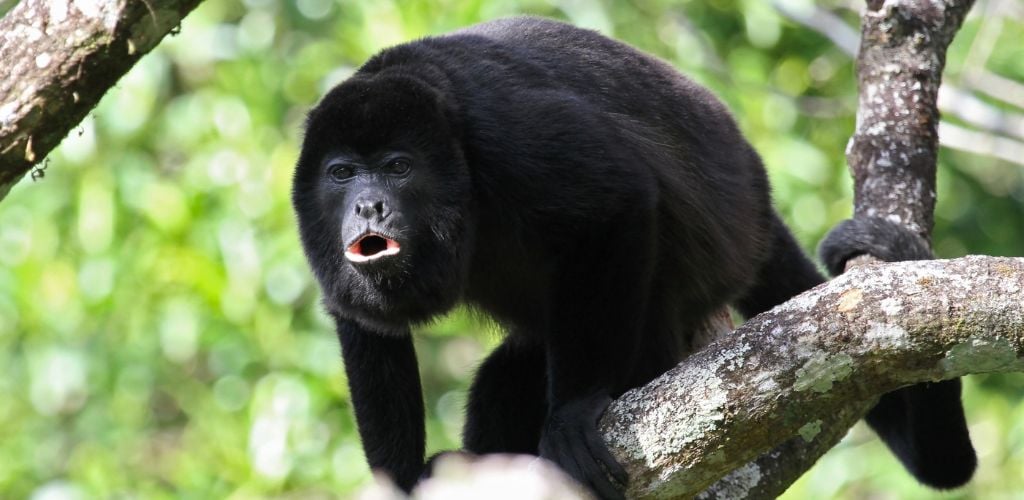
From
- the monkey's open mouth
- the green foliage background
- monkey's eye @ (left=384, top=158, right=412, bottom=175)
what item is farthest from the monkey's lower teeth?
the green foliage background

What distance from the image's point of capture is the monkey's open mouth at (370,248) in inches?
117

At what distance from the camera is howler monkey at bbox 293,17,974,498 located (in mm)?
2949

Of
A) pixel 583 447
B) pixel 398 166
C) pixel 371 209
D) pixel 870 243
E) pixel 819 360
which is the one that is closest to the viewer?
pixel 819 360

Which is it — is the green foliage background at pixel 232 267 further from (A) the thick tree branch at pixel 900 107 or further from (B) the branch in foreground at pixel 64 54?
(B) the branch in foreground at pixel 64 54

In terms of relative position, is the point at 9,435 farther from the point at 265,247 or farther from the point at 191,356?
the point at 265,247

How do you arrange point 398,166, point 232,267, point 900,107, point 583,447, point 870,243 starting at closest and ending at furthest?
point 583,447, point 398,166, point 870,243, point 900,107, point 232,267

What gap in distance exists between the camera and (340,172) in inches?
123

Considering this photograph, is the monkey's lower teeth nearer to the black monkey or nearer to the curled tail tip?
the black monkey

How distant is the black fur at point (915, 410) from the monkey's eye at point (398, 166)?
1.18 meters

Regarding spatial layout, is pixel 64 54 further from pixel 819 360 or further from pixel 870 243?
pixel 870 243

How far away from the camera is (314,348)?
520cm

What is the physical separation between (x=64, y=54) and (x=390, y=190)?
2.77ft

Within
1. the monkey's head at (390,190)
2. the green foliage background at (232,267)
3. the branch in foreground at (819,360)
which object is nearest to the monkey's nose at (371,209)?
the monkey's head at (390,190)

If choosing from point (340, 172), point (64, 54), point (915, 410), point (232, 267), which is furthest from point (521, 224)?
point (232, 267)
